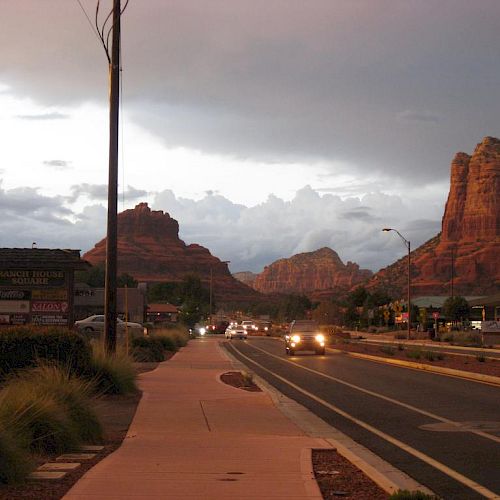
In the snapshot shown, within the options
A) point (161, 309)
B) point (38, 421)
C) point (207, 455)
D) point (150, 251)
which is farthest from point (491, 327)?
point (150, 251)

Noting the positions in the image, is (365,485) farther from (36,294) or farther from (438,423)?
(36,294)

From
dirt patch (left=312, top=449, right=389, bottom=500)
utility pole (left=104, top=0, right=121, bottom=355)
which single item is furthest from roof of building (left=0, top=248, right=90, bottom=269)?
dirt patch (left=312, top=449, right=389, bottom=500)

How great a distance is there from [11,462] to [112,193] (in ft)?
43.4

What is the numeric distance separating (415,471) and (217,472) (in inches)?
97.1

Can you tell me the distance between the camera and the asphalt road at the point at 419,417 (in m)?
9.34

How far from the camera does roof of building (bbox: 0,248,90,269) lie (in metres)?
23.1

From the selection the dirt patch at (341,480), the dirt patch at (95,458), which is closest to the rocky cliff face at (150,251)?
the dirt patch at (95,458)

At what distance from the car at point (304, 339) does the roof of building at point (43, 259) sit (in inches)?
691

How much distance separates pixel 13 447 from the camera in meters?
7.97

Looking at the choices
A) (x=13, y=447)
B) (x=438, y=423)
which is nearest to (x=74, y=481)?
(x=13, y=447)

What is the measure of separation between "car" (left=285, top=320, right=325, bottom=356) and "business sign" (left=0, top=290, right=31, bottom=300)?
18.8 metres

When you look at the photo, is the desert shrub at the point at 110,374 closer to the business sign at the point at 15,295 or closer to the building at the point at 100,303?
the business sign at the point at 15,295

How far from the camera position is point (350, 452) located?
1049 cm

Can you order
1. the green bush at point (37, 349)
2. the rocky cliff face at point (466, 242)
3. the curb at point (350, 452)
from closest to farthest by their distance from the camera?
the curb at point (350, 452) < the green bush at point (37, 349) < the rocky cliff face at point (466, 242)
